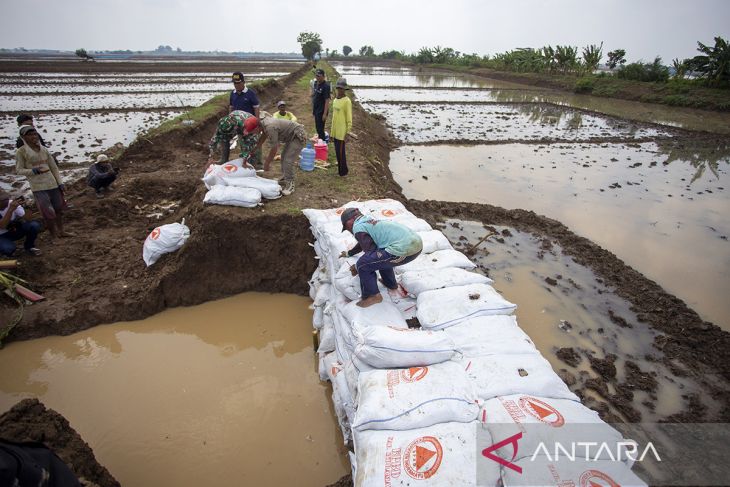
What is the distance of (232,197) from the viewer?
4.84 metres

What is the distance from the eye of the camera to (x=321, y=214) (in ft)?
15.4

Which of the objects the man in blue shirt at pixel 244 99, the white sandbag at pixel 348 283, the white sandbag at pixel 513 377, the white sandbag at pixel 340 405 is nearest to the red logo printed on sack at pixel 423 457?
the white sandbag at pixel 513 377

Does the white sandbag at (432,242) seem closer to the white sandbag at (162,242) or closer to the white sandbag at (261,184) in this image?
the white sandbag at (261,184)

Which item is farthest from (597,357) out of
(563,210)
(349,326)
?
(563,210)

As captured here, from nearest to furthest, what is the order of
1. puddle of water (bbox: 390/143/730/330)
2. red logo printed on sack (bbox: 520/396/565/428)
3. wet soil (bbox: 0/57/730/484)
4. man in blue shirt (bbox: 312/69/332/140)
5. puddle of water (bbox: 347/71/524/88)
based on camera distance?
1. red logo printed on sack (bbox: 520/396/565/428)
2. wet soil (bbox: 0/57/730/484)
3. puddle of water (bbox: 390/143/730/330)
4. man in blue shirt (bbox: 312/69/332/140)
5. puddle of water (bbox: 347/71/524/88)

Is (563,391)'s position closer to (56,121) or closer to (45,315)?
(45,315)

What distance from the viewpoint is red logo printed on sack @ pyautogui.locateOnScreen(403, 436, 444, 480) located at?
197 cm

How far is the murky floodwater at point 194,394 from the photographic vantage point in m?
2.97

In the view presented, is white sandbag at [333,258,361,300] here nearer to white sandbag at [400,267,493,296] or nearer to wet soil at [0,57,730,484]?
white sandbag at [400,267,493,296]

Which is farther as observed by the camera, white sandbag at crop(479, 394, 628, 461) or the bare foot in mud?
the bare foot in mud

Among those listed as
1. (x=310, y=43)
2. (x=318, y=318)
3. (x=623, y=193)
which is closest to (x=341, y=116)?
A: (x=318, y=318)

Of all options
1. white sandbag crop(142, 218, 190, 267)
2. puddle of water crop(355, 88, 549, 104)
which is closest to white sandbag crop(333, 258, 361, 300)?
white sandbag crop(142, 218, 190, 267)

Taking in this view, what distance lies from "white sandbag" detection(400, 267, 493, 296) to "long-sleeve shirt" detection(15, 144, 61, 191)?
4.95m

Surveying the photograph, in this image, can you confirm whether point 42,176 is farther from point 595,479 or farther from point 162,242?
point 595,479
